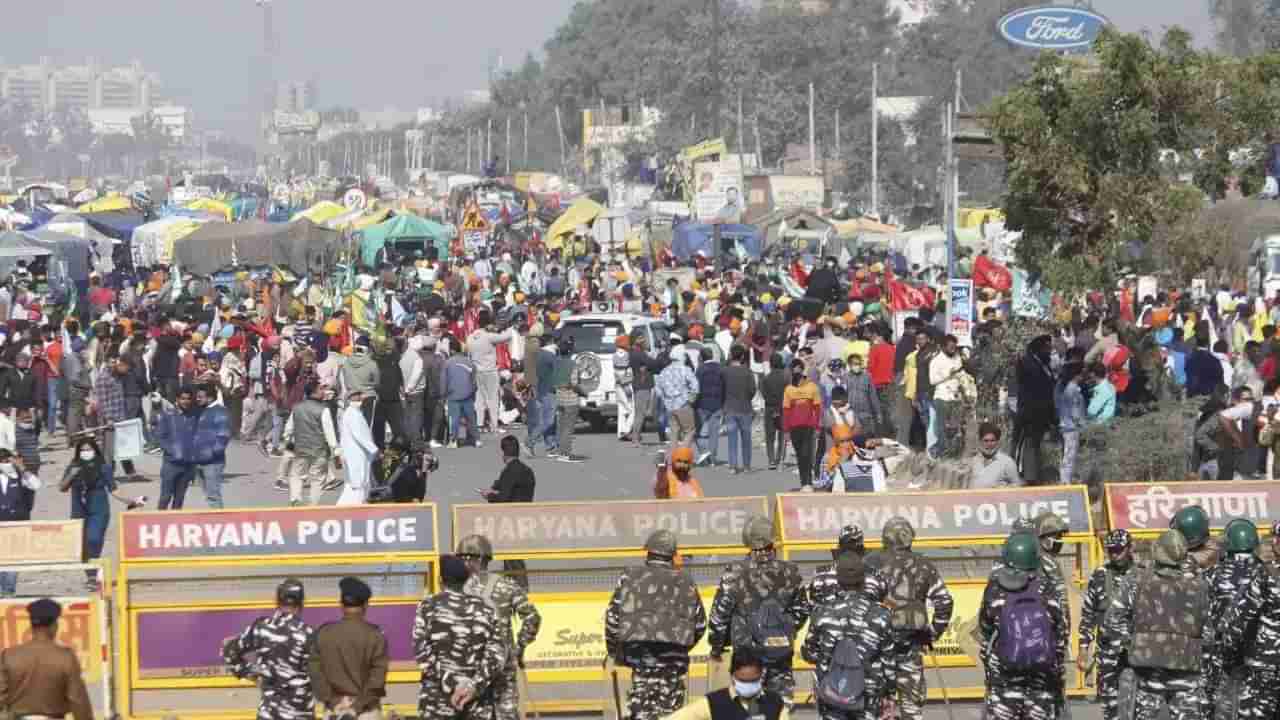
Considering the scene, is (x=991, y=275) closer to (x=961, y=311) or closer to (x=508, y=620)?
(x=961, y=311)

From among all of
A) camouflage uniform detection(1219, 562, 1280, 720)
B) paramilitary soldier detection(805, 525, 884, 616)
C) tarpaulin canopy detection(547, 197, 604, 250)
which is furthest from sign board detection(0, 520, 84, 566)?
tarpaulin canopy detection(547, 197, 604, 250)

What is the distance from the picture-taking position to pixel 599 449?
27.9 m

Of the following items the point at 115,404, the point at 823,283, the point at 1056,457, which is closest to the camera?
the point at 1056,457

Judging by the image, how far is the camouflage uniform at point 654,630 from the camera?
12047 mm

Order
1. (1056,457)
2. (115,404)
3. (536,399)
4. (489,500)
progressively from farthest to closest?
(536,399) → (115,404) → (1056,457) → (489,500)

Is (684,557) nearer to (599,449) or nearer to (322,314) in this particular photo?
(599,449)

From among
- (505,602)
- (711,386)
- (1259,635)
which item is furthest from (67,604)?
(711,386)

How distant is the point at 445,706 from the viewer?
1131cm

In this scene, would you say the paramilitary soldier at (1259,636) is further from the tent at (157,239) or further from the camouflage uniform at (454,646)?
the tent at (157,239)

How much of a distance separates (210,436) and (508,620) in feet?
31.6

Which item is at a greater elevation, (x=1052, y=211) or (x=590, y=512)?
(x=1052, y=211)

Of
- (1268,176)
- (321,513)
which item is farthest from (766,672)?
(1268,176)

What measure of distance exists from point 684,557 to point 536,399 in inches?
511

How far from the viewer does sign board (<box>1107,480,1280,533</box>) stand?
14531 mm
